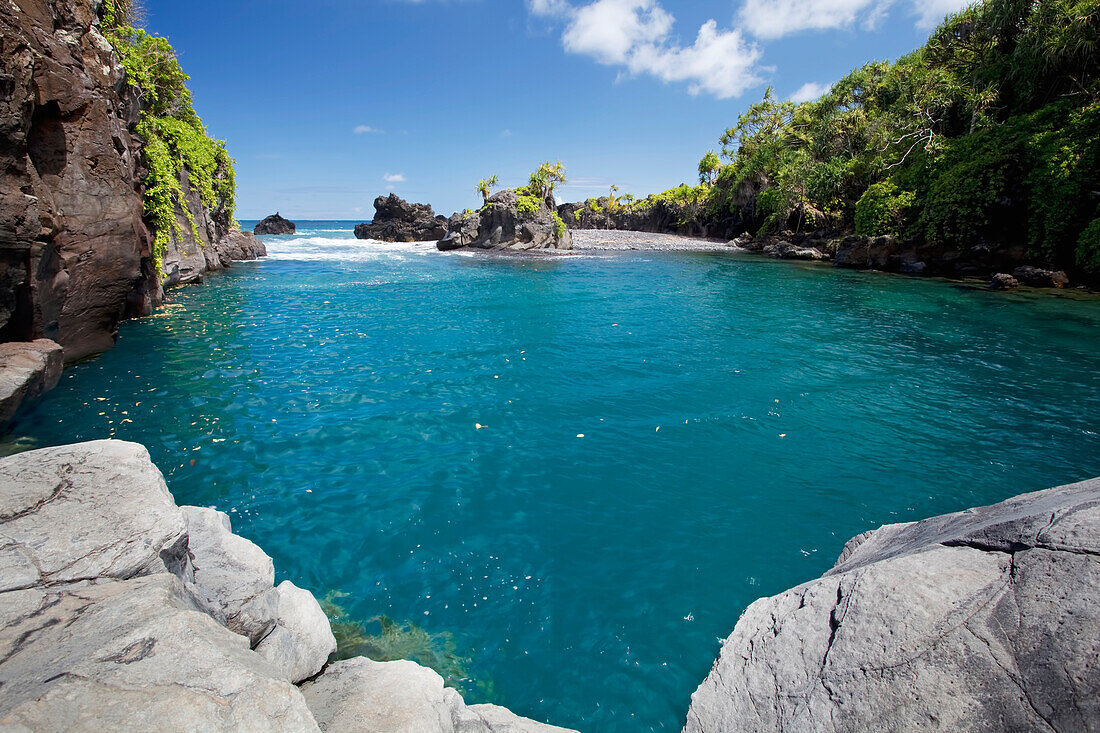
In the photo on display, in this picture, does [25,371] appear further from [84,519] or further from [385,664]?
[385,664]

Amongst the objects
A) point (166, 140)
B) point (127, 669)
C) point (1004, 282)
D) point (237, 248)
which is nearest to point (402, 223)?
point (237, 248)

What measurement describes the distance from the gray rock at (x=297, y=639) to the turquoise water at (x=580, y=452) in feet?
2.85

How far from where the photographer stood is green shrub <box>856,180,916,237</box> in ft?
126

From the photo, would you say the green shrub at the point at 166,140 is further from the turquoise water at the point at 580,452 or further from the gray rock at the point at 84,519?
the gray rock at the point at 84,519

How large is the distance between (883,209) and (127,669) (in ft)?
163

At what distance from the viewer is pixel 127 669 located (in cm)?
255

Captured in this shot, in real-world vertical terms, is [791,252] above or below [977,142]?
below

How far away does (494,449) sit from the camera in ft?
31.4

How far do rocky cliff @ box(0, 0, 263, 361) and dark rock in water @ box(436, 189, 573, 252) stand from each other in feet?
142

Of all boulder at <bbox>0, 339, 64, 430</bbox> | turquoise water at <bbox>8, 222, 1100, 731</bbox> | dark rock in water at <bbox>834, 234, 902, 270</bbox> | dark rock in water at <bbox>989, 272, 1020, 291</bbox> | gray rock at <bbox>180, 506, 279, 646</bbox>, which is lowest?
turquoise water at <bbox>8, 222, 1100, 731</bbox>

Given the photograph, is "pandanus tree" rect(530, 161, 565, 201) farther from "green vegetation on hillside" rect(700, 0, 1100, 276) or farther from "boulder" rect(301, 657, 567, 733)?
"boulder" rect(301, 657, 567, 733)

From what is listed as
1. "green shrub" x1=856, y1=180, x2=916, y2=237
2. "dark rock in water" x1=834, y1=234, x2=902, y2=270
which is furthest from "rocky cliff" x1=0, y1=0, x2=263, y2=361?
"green shrub" x1=856, y1=180, x2=916, y2=237

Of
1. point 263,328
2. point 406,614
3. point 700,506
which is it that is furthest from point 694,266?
point 406,614

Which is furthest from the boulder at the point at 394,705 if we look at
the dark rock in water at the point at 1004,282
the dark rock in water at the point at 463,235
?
the dark rock in water at the point at 463,235
